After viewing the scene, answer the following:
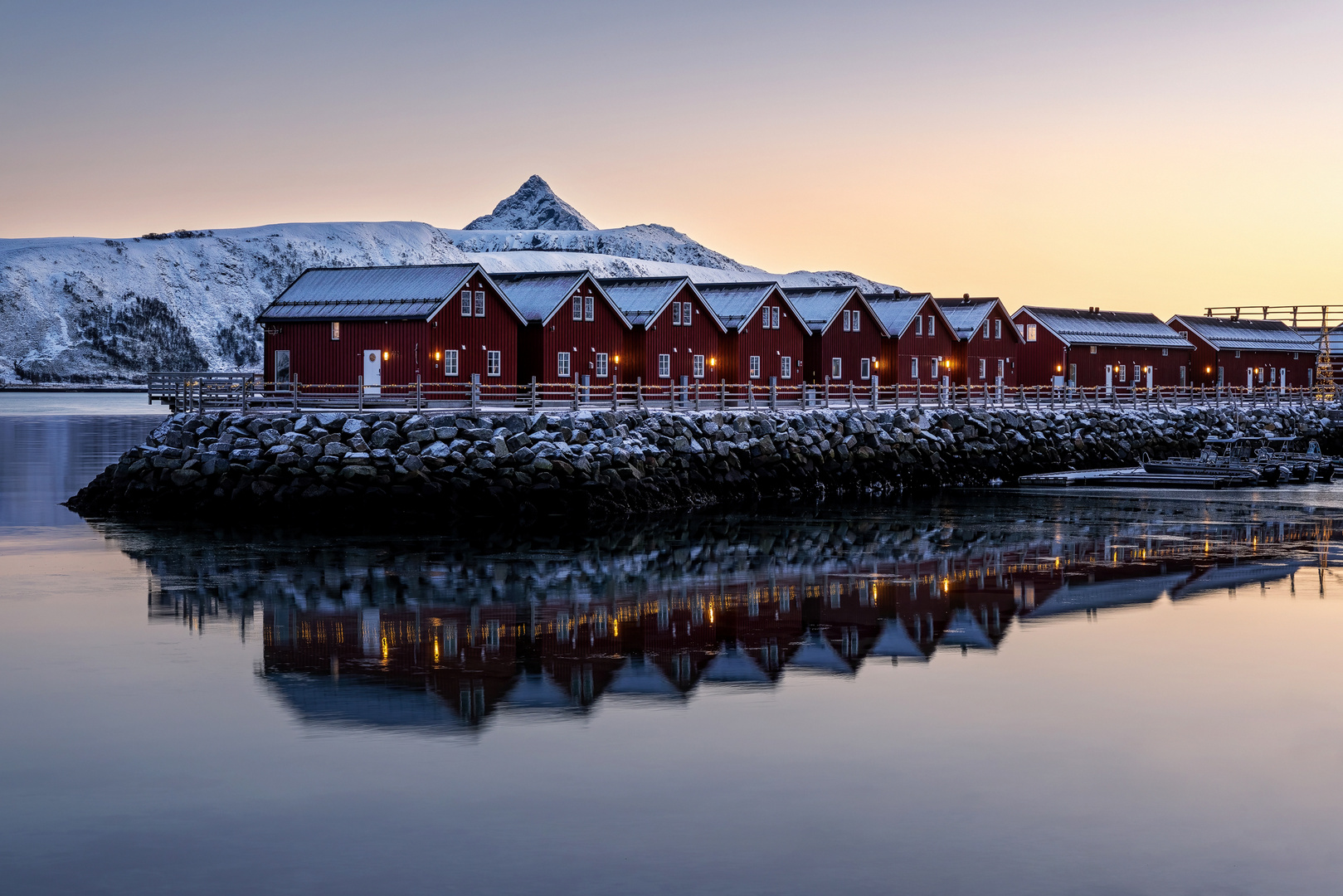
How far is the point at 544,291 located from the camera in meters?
55.6

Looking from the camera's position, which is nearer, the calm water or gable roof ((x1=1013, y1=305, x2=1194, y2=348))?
the calm water

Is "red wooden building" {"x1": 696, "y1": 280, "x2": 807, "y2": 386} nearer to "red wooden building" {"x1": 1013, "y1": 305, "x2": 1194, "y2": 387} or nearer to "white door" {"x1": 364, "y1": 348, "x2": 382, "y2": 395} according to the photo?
"white door" {"x1": 364, "y1": 348, "x2": 382, "y2": 395}

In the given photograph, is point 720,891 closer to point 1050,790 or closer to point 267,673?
point 1050,790

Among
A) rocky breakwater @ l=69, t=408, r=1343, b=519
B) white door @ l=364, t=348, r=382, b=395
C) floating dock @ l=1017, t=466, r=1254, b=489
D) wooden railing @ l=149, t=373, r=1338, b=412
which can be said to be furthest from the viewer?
floating dock @ l=1017, t=466, r=1254, b=489

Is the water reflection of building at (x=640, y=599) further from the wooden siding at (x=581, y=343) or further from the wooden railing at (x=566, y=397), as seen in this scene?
the wooden siding at (x=581, y=343)

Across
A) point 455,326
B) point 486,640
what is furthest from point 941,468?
point 486,640

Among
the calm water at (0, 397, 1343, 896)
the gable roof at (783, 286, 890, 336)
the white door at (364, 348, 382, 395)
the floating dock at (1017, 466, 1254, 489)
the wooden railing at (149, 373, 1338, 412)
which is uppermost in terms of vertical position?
the gable roof at (783, 286, 890, 336)

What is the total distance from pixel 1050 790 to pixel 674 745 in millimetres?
3877

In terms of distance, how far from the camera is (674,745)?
50.4 ft

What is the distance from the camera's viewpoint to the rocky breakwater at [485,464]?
3869cm

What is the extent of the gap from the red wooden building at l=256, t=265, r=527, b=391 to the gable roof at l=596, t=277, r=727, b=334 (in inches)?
254

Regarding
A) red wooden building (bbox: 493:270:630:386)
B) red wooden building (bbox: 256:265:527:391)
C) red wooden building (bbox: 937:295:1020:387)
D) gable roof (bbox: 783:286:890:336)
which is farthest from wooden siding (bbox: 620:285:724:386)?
red wooden building (bbox: 937:295:1020:387)

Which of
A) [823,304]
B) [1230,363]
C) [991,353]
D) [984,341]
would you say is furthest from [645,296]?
[1230,363]

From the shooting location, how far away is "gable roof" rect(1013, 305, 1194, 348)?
8238cm
